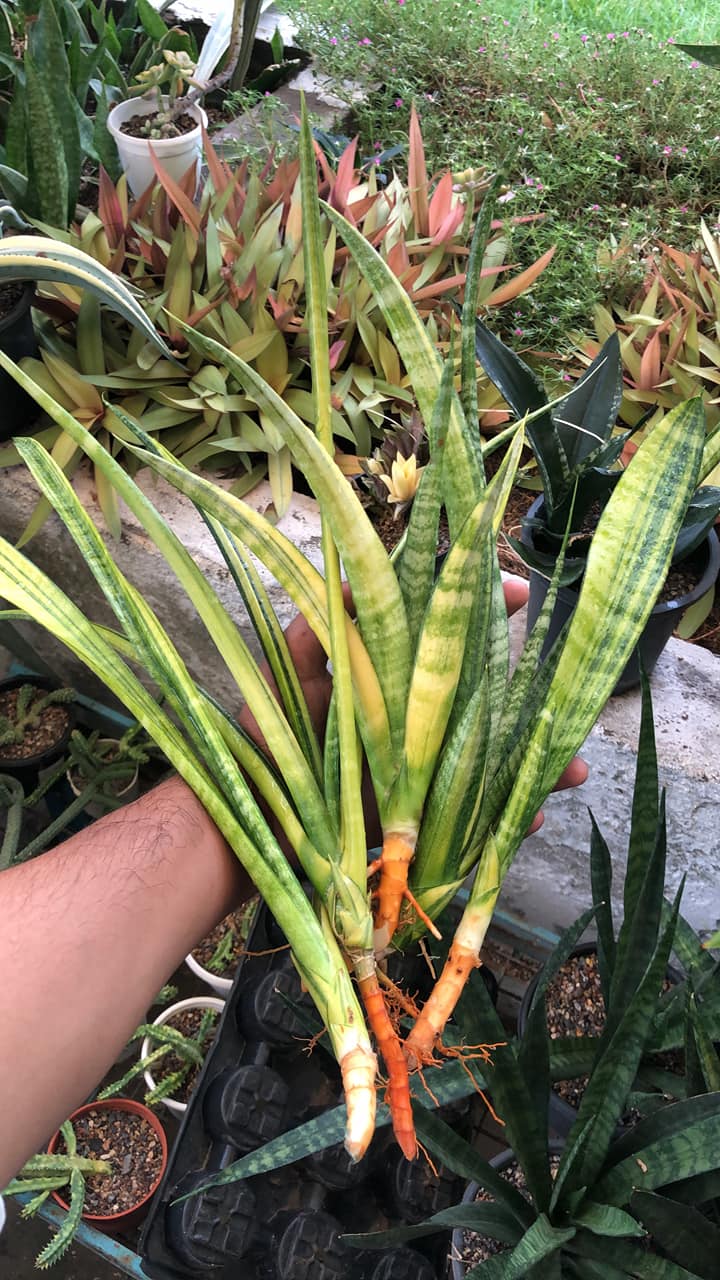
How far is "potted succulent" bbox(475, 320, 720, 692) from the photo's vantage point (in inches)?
34.6

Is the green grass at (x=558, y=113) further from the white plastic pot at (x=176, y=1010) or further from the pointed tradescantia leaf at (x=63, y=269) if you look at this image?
the white plastic pot at (x=176, y=1010)

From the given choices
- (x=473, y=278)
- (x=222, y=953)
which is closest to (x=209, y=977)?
(x=222, y=953)

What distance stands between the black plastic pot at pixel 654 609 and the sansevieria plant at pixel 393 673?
21 cm

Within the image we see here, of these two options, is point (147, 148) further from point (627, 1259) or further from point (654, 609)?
point (627, 1259)

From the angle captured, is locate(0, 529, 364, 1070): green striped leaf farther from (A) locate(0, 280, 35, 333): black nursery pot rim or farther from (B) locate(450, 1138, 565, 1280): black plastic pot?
(A) locate(0, 280, 35, 333): black nursery pot rim

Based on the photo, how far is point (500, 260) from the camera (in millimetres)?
1589

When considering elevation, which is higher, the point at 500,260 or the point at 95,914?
the point at 500,260

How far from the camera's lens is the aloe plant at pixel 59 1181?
1.05 meters

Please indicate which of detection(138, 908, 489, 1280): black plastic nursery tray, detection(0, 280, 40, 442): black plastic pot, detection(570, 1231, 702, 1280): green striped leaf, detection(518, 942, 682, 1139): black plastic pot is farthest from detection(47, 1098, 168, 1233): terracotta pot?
detection(0, 280, 40, 442): black plastic pot

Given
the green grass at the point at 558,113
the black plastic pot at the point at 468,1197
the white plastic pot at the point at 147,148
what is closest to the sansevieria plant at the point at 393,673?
the black plastic pot at the point at 468,1197

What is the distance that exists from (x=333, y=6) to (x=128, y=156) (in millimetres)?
1233

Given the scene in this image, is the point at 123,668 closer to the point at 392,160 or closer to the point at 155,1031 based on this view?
the point at 155,1031

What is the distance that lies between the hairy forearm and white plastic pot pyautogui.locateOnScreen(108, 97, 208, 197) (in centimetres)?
142

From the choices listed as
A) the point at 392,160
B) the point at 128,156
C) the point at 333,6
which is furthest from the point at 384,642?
the point at 333,6
